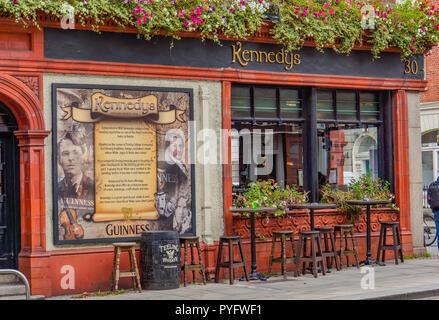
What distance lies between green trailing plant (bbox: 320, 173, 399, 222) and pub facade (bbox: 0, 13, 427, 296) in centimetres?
19

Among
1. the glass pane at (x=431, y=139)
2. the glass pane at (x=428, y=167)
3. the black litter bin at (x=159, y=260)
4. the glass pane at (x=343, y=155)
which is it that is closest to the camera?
the black litter bin at (x=159, y=260)

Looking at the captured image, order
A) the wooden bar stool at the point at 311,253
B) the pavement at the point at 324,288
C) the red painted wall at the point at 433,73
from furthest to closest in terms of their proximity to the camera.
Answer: the red painted wall at the point at 433,73 < the wooden bar stool at the point at 311,253 < the pavement at the point at 324,288

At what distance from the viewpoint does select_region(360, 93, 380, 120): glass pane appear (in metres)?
16.0

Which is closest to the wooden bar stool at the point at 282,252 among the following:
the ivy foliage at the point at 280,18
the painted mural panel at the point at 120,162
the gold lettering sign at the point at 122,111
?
the painted mural panel at the point at 120,162

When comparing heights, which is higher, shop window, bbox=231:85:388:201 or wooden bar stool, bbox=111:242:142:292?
shop window, bbox=231:85:388:201

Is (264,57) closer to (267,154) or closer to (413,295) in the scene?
(267,154)

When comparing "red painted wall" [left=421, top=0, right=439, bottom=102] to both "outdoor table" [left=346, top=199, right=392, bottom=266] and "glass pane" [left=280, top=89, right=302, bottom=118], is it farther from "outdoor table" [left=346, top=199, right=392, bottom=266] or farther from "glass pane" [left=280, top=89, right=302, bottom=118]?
"glass pane" [left=280, top=89, right=302, bottom=118]

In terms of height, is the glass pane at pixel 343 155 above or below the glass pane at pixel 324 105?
below

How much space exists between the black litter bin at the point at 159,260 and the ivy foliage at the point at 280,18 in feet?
11.2

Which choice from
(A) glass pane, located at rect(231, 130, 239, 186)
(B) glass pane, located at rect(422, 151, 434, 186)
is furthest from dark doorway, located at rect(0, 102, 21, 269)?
(B) glass pane, located at rect(422, 151, 434, 186)

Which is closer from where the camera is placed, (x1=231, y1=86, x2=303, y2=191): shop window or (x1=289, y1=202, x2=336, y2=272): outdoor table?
(x1=289, y1=202, x2=336, y2=272): outdoor table

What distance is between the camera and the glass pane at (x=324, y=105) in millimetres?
15305

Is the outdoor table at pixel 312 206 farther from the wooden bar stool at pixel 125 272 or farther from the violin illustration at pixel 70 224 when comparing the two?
the violin illustration at pixel 70 224

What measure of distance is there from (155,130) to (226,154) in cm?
151
